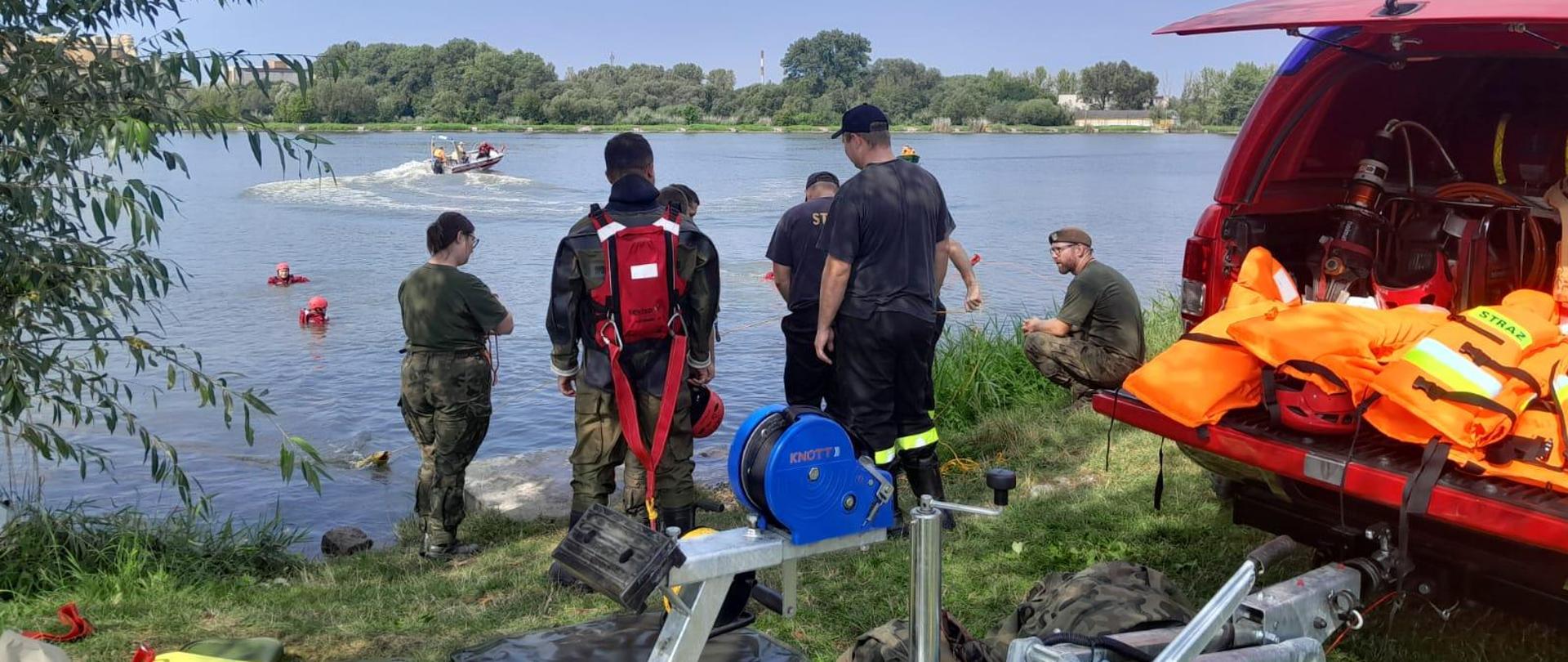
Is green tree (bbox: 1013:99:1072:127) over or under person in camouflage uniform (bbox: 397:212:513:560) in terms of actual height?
under

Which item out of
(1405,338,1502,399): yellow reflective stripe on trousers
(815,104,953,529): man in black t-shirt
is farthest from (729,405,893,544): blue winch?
(815,104,953,529): man in black t-shirt

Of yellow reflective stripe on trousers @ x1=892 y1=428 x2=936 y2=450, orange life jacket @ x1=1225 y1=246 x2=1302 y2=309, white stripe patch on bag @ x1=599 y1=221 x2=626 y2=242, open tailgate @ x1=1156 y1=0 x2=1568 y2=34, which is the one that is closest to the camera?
open tailgate @ x1=1156 y1=0 x2=1568 y2=34

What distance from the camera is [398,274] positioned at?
2189 cm

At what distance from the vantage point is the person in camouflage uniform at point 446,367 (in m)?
5.94

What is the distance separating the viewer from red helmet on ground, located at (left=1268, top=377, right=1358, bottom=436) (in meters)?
3.33

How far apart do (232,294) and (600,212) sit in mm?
17076

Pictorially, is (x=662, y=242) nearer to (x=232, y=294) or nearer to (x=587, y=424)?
(x=587, y=424)

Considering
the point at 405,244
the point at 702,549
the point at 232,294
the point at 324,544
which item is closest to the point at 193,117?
the point at 702,549

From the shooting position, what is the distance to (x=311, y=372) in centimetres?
1406

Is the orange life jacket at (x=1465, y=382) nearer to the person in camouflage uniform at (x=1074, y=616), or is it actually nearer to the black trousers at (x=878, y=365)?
the person in camouflage uniform at (x=1074, y=616)

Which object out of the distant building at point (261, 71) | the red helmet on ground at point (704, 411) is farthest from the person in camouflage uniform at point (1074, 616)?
the distant building at point (261, 71)

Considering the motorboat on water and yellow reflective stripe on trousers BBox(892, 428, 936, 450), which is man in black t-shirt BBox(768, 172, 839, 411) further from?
the motorboat on water

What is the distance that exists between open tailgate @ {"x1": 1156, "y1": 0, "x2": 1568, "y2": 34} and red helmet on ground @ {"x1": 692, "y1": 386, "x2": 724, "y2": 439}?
8.19ft

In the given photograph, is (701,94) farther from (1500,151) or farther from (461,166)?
(1500,151)
